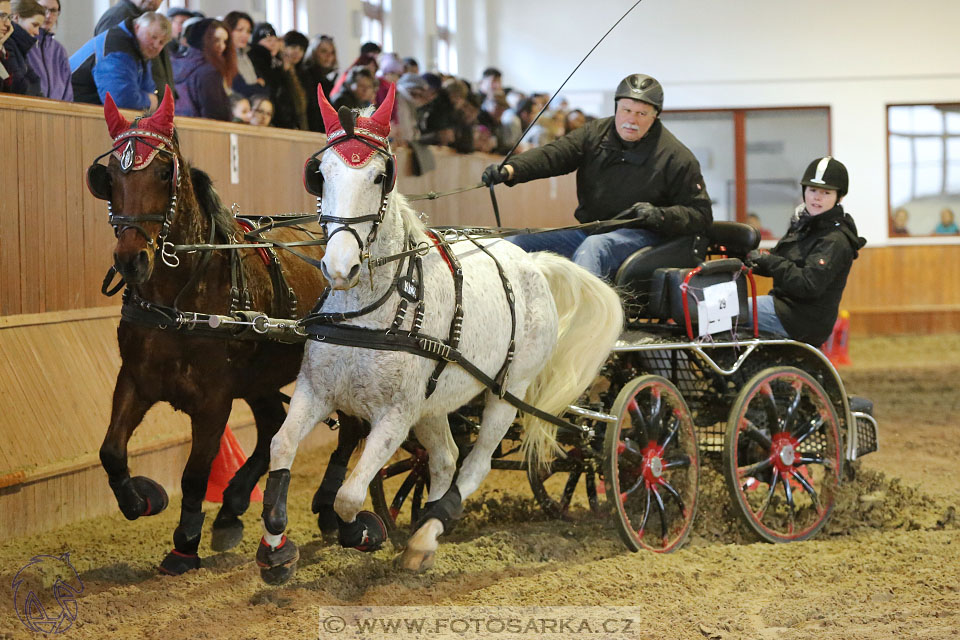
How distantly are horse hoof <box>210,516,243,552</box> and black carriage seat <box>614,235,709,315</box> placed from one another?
204 cm

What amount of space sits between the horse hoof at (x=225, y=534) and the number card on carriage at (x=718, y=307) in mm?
2282

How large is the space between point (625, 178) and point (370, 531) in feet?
7.95

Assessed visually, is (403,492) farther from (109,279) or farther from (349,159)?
(349,159)

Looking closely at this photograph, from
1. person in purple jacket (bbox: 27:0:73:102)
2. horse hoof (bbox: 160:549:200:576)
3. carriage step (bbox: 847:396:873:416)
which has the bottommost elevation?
horse hoof (bbox: 160:549:200:576)

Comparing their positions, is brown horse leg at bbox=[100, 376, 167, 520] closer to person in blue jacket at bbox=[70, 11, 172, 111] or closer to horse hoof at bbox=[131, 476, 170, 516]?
horse hoof at bbox=[131, 476, 170, 516]

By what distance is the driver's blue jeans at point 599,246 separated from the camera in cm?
537

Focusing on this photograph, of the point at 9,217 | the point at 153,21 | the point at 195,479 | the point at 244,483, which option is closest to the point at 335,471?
the point at 244,483

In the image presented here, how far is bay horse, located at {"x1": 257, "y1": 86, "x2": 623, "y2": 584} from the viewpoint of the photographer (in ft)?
12.1

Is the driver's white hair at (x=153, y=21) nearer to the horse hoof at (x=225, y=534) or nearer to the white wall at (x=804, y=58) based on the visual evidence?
the horse hoof at (x=225, y=534)

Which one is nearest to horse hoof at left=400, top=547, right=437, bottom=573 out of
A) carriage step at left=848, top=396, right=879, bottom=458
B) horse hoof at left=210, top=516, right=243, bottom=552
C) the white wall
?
horse hoof at left=210, top=516, right=243, bottom=552

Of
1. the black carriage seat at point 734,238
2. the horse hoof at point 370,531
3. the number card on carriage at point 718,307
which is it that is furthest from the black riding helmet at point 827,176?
the horse hoof at point 370,531

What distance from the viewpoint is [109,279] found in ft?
14.5

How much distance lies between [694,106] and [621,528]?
1483 cm

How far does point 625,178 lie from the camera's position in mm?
5664
